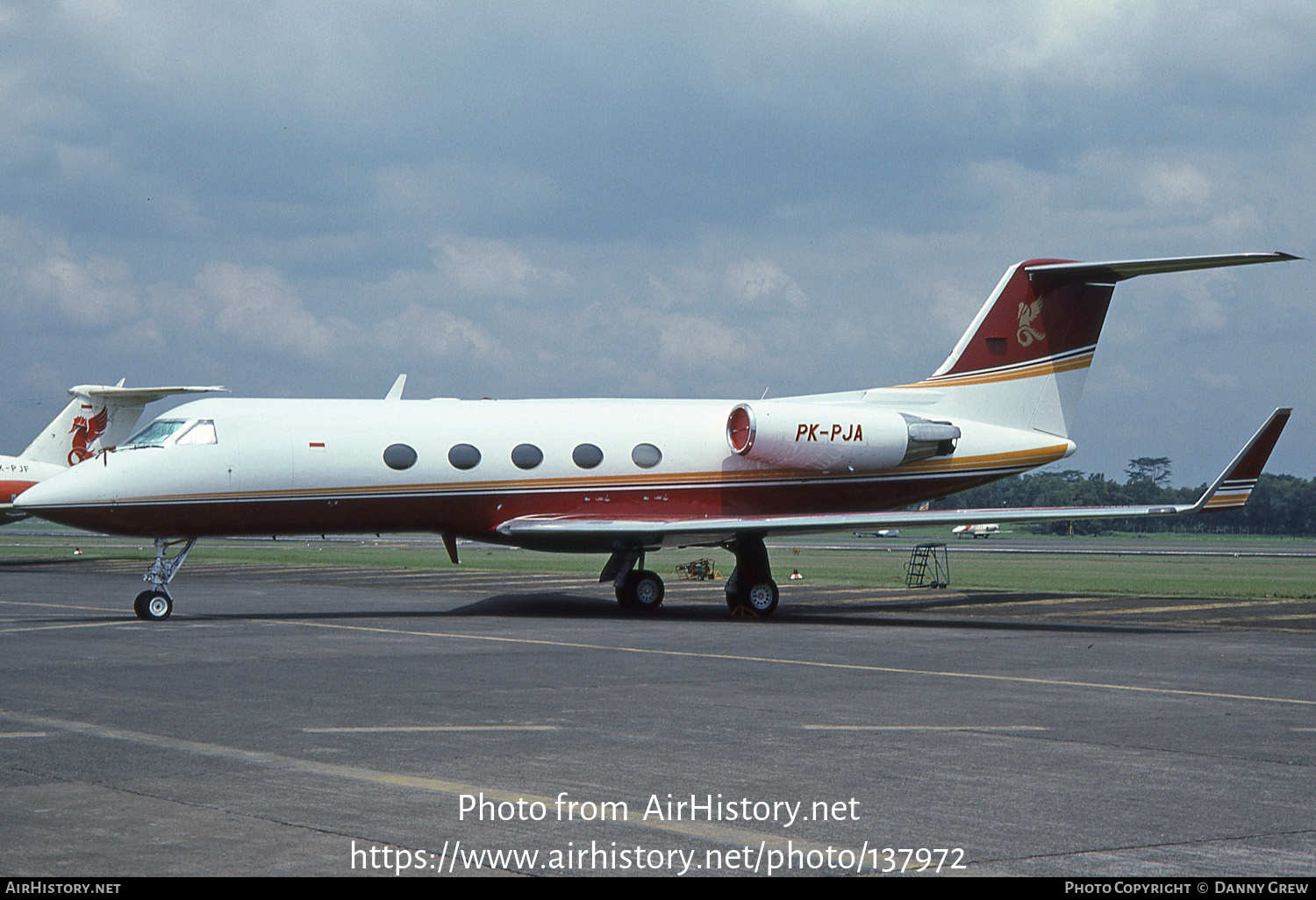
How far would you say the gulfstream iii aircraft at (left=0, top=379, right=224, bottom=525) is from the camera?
43688 mm

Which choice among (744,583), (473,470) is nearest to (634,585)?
(744,583)

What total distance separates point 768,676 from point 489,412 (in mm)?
10658

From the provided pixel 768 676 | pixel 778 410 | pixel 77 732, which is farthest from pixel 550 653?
pixel 778 410

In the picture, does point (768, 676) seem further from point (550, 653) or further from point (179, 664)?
point (179, 664)

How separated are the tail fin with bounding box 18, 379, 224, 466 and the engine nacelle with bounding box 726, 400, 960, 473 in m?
25.0

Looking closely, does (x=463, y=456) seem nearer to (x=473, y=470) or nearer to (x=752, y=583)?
(x=473, y=470)

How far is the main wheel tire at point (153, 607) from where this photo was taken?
21.7 metres

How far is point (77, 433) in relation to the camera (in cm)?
4531

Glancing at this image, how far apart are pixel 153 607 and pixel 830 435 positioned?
11.9 m

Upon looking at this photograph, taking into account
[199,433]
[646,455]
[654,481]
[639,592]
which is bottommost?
[639,592]

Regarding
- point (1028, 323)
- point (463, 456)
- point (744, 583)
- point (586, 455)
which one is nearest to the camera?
point (463, 456)

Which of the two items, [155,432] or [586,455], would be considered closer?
[155,432]

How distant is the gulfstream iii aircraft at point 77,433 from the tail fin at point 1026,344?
87.2 feet

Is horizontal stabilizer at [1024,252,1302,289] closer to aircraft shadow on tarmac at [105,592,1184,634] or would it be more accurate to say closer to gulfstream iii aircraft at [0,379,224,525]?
aircraft shadow on tarmac at [105,592,1184,634]
